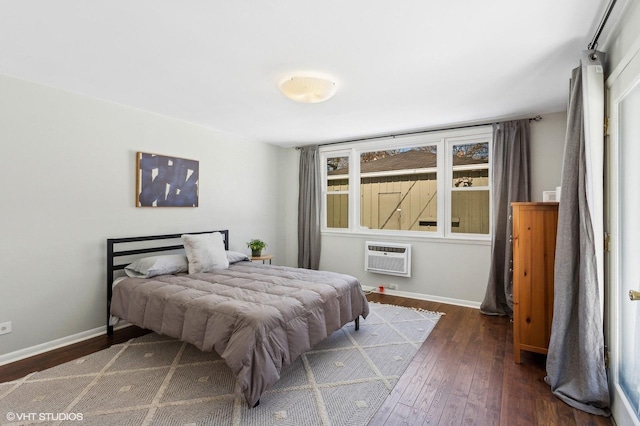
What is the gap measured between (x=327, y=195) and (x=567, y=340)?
149 inches

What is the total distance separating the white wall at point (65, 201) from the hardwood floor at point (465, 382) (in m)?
0.41

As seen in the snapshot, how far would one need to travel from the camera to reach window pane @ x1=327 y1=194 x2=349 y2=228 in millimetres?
5226

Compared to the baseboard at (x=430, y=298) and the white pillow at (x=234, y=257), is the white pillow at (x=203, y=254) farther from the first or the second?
the baseboard at (x=430, y=298)

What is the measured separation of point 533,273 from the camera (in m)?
2.55

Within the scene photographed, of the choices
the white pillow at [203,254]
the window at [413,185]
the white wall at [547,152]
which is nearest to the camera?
the white pillow at [203,254]

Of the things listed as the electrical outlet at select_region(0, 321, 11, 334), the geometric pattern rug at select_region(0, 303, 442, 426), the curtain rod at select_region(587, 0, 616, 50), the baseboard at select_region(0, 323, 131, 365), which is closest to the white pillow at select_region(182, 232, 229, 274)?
the geometric pattern rug at select_region(0, 303, 442, 426)

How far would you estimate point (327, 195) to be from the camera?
17.8ft

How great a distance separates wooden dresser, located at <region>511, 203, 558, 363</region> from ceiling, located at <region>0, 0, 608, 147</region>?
3.83 feet

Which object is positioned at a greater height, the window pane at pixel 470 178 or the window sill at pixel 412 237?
the window pane at pixel 470 178

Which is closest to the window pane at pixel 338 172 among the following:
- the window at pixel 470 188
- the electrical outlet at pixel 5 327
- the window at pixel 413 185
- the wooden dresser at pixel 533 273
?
the window at pixel 413 185

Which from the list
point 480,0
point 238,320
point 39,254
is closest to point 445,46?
point 480,0

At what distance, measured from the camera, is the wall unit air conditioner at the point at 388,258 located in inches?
176

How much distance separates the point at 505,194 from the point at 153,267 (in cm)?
400

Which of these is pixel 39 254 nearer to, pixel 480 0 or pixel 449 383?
pixel 449 383
